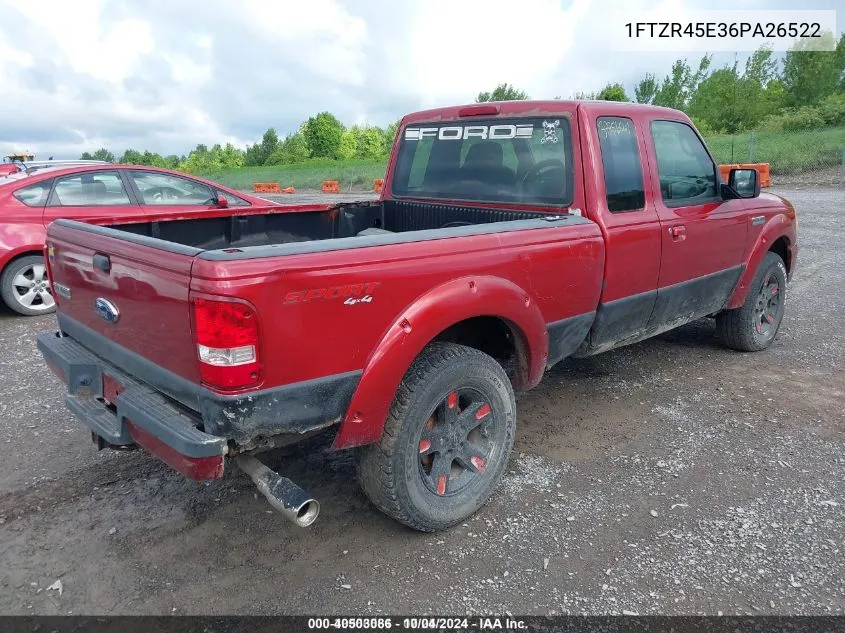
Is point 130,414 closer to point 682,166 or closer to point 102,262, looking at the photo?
point 102,262

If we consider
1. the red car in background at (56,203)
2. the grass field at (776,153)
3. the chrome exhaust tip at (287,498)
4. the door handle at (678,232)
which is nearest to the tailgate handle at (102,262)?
the chrome exhaust tip at (287,498)

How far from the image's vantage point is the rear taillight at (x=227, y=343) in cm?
213

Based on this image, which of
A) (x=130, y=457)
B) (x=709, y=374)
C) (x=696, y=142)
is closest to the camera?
(x=130, y=457)

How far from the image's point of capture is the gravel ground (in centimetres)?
254

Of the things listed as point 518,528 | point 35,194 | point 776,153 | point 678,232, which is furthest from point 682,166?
point 776,153

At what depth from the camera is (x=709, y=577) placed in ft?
8.66

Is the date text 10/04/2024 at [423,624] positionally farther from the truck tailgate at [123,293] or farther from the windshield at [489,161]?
the windshield at [489,161]

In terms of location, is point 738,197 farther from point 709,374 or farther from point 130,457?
point 130,457

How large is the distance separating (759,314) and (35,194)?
6898 mm

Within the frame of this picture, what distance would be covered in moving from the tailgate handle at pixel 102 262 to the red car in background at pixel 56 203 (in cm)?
341

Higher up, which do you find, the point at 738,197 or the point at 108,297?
the point at 738,197

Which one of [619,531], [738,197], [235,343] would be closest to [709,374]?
[738,197]

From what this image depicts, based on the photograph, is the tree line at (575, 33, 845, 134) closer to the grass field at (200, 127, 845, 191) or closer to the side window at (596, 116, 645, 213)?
the grass field at (200, 127, 845, 191)

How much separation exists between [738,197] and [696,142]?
0.49 metres
